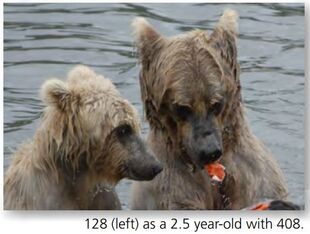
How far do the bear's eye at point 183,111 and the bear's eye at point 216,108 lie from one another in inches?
6.1

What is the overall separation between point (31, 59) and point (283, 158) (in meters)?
2.87

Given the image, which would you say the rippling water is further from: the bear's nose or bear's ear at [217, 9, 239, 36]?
the bear's nose

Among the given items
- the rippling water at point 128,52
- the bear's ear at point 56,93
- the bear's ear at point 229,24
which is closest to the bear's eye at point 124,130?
the bear's ear at point 56,93

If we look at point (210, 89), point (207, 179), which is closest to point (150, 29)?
point (210, 89)

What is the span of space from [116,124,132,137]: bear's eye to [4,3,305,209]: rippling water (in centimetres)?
216

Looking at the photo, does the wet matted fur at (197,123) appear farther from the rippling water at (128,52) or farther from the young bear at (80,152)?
the rippling water at (128,52)

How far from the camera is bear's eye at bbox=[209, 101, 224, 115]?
27.8 feet

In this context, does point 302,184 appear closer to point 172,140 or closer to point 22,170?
point 172,140

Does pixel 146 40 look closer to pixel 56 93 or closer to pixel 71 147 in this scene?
pixel 56 93

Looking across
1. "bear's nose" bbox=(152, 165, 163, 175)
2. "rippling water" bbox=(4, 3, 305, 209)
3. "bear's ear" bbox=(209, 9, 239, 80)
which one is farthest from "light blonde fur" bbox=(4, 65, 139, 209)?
"rippling water" bbox=(4, 3, 305, 209)

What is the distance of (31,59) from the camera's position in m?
11.8

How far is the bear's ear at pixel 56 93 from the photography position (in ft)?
27.4

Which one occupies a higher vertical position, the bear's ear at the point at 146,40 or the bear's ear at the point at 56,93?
the bear's ear at the point at 146,40

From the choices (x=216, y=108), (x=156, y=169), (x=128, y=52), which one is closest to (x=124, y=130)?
(x=156, y=169)
